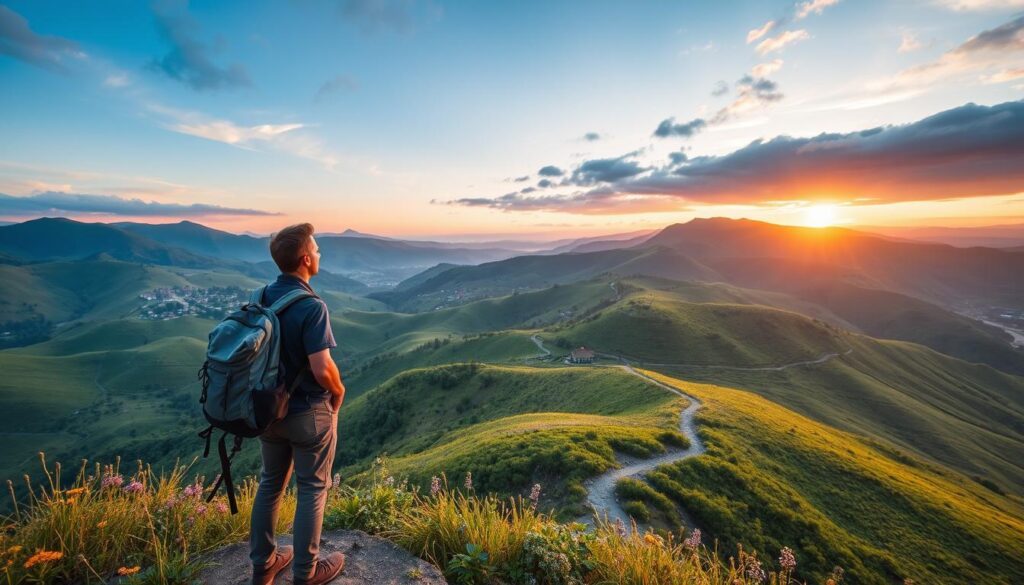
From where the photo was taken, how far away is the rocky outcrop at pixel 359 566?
191 inches

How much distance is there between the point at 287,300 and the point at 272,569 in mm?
3143

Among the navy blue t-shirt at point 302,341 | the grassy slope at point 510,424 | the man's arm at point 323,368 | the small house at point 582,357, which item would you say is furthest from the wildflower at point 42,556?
the small house at point 582,357

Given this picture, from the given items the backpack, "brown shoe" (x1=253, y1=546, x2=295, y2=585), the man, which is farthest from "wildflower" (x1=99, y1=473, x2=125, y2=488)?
the backpack

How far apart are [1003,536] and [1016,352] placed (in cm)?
21755

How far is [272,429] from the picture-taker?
14.7ft

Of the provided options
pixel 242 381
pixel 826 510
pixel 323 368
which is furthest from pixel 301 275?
pixel 826 510

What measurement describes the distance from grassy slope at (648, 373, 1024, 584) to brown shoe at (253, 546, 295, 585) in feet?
42.4

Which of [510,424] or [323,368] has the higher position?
[323,368]

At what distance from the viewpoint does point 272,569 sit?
4.71 metres

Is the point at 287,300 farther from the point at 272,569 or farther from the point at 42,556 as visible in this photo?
the point at 42,556

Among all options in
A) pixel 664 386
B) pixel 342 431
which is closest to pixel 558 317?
pixel 342 431

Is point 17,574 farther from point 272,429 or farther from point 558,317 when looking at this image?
point 558,317

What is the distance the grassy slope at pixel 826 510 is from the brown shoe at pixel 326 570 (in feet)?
41.2

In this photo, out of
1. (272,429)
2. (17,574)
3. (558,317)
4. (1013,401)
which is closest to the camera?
(17,574)
